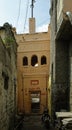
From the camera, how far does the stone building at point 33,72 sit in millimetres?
31250

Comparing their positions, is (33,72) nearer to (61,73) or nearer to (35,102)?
(35,102)

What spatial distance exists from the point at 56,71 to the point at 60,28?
3.66 meters

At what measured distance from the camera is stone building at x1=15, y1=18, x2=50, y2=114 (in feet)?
103

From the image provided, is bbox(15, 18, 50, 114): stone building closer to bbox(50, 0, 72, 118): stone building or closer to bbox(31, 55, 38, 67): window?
bbox(31, 55, 38, 67): window

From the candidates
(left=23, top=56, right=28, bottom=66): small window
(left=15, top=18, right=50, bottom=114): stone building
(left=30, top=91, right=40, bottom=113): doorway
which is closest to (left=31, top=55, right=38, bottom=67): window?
(left=15, top=18, right=50, bottom=114): stone building

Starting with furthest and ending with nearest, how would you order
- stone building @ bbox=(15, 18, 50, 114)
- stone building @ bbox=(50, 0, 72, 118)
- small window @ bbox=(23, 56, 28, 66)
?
1. small window @ bbox=(23, 56, 28, 66)
2. stone building @ bbox=(15, 18, 50, 114)
3. stone building @ bbox=(50, 0, 72, 118)

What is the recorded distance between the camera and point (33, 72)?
31734mm

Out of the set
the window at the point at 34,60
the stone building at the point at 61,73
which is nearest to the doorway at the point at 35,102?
the window at the point at 34,60

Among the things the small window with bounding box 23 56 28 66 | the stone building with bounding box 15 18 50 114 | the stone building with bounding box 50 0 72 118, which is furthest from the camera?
the small window with bounding box 23 56 28 66

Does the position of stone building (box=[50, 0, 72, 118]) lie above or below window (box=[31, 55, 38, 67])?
below

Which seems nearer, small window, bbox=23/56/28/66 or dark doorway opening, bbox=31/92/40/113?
dark doorway opening, bbox=31/92/40/113

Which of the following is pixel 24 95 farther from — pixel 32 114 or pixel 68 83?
pixel 68 83

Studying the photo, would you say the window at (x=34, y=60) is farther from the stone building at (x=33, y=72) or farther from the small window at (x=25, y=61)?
the small window at (x=25, y=61)

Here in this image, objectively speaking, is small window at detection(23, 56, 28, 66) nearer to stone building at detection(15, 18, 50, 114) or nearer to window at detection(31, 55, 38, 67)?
stone building at detection(15, 18, 50, 114)
